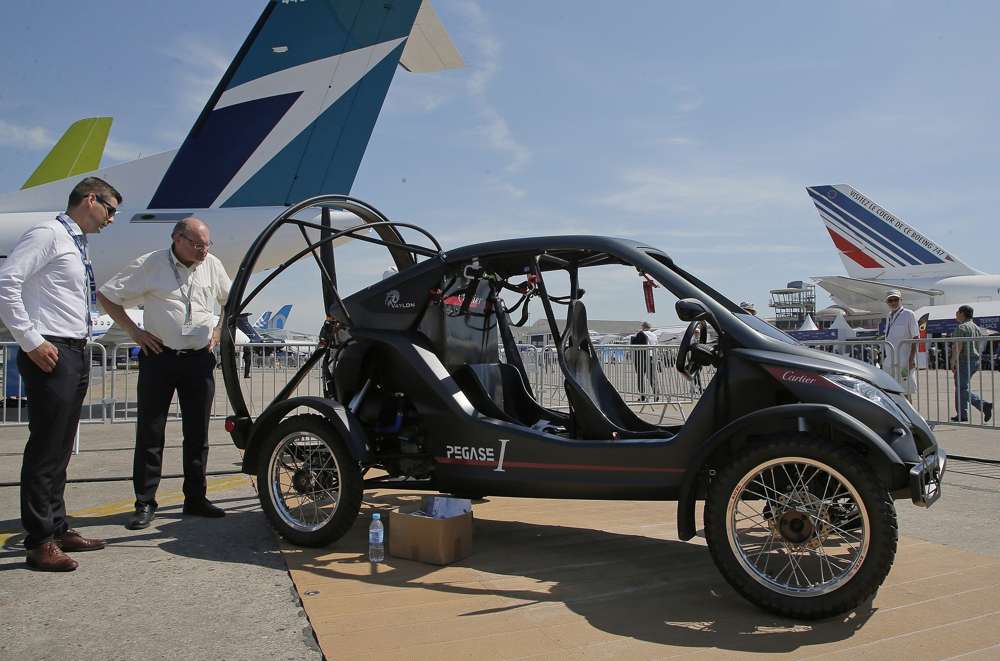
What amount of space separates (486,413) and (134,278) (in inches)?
96.9

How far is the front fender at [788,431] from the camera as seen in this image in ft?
10.3

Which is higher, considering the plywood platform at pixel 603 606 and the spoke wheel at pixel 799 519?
the spoke wheel at pixel 799 519

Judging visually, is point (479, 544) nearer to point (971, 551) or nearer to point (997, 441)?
point (971, 551)

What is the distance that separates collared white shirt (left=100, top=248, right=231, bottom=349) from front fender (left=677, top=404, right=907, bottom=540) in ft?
10.7

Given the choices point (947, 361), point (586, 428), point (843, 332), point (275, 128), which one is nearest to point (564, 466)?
point (586, 428)

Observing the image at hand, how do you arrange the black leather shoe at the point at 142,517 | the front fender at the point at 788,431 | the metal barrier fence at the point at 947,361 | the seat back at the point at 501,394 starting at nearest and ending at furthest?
1. the front fender at the point at 788,431
2. the seat back at the point at 501,394
3. the black leather shoe at the point at 142,517
4. the metal barrier fence at the point at 947,361

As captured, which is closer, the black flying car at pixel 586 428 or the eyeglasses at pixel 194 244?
the black flying car at pixel 586 428

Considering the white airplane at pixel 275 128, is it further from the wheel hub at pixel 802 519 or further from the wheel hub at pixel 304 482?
the wheel hub at pixel 802 519

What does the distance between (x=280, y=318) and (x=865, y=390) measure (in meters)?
82.7

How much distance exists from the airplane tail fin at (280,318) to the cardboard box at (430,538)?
79.1 m

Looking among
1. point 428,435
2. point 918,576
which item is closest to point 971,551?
point 918,576

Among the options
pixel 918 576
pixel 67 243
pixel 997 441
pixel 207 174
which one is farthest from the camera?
pixel 207 174

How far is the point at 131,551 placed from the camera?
13.6 ft

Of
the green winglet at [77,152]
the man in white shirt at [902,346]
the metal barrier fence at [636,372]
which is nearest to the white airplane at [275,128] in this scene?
the metal barrier fence at [636,372]
